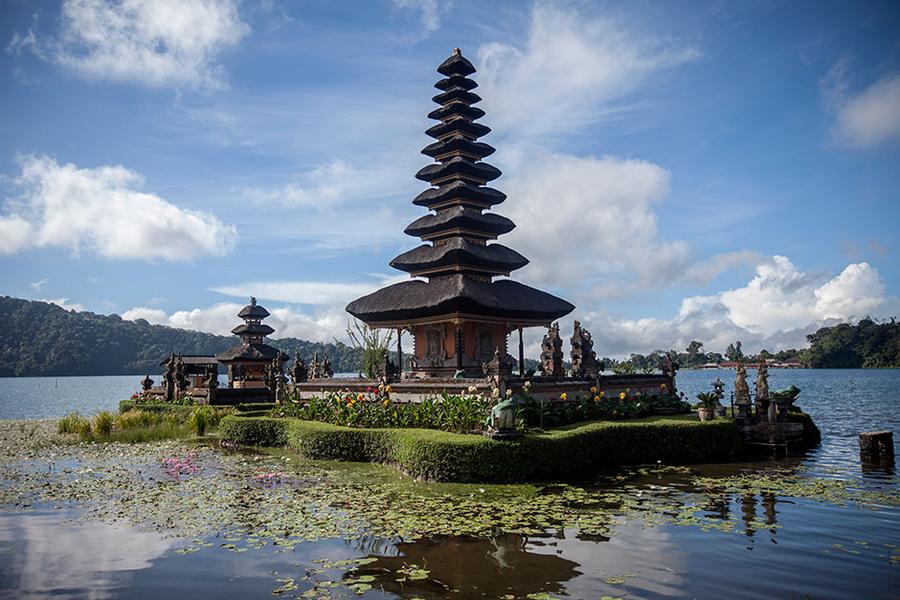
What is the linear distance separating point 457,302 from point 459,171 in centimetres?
878

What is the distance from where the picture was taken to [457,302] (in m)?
26.1

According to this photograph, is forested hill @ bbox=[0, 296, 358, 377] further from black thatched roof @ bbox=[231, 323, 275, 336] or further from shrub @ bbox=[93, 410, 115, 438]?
shrub @ bbox=[93, 410, 115, 438]

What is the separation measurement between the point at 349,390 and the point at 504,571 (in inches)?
648

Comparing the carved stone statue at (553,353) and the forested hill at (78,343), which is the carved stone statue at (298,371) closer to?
the carved stone statue at (553,353)

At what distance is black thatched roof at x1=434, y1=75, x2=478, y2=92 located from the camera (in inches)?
1316

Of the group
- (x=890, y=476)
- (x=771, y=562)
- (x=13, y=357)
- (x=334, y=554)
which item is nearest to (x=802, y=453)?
(x=890, y=476)

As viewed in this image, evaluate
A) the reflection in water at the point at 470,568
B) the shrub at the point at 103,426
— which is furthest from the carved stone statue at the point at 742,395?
the shrub at the point at 103,426

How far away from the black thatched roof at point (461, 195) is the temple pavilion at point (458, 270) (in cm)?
5

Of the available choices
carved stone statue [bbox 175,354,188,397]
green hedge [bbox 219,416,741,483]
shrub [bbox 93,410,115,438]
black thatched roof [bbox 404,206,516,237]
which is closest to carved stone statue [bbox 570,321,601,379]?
green hedge [bbox 219,416,741,483]

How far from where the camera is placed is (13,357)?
11669cm

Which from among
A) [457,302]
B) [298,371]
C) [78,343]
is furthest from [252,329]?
[78,343]

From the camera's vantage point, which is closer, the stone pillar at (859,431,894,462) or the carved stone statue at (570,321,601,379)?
Answer: the stone pillar at (859,431,894,462)

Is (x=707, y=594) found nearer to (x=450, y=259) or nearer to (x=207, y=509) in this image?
(x=207, y=509)

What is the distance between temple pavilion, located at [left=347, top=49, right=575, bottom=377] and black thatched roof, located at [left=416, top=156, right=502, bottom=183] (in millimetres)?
55
